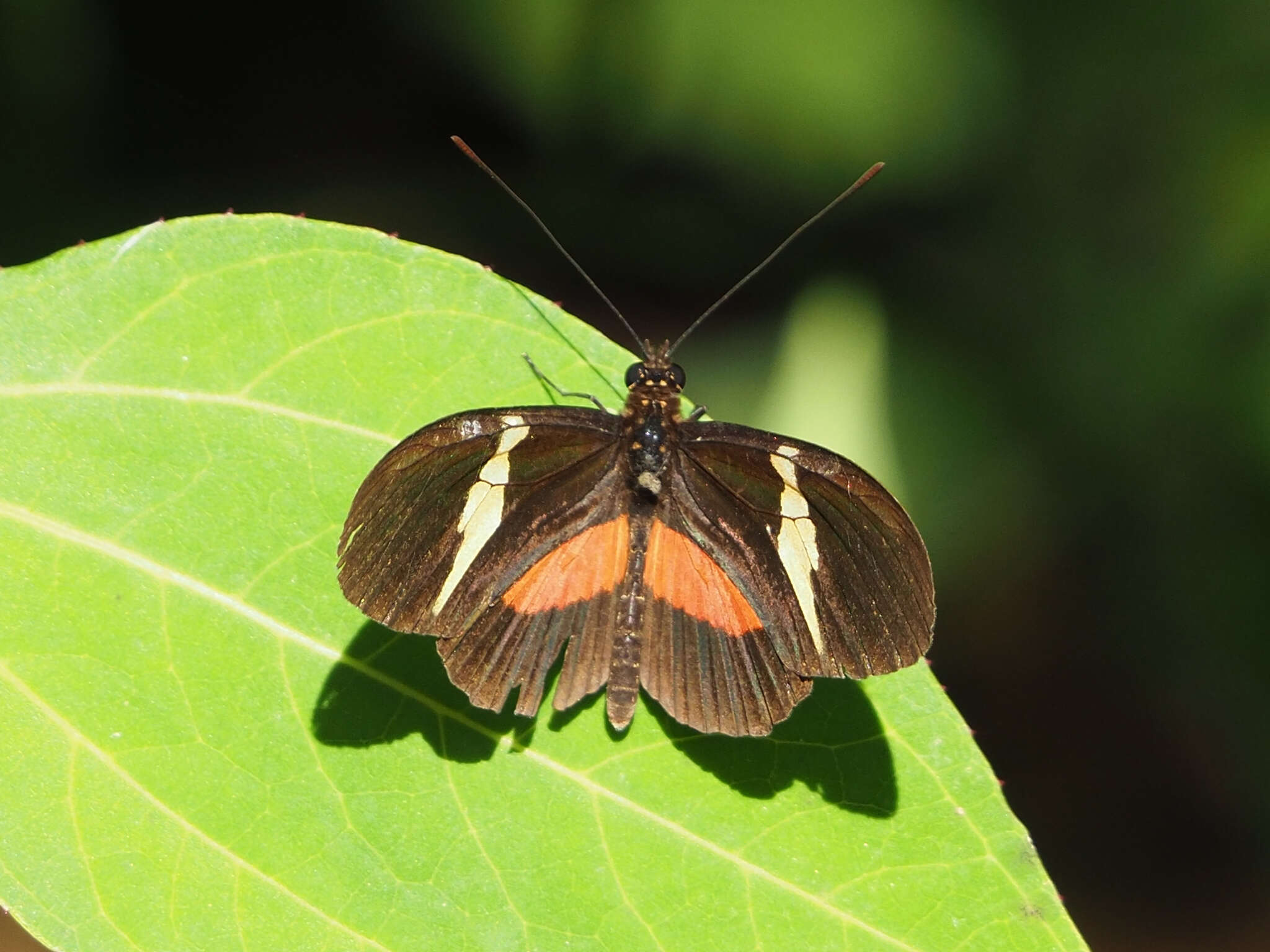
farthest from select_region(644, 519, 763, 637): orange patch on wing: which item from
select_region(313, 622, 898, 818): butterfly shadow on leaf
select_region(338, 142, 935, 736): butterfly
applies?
select_region(313, 622, 898, 818): butterfly shadow on leaf

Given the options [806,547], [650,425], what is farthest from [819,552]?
[650,425]

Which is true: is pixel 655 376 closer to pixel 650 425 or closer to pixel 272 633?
pixel 650 425

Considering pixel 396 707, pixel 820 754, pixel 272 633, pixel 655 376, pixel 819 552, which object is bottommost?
pixel 820 754

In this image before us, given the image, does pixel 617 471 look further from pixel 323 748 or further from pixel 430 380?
pixel 323 748

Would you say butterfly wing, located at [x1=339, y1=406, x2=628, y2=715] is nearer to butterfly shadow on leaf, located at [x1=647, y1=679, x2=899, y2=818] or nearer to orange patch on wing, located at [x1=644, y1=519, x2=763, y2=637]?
orange patch on wing, located at [x1=644, y1=519, x2=763, y2=637]

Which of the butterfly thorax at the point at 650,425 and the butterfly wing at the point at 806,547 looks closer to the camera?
the butterfly wing at the point at 806,547

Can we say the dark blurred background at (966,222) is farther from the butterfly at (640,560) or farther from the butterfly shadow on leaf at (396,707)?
the butterfly shadow on leaf at (396,707)

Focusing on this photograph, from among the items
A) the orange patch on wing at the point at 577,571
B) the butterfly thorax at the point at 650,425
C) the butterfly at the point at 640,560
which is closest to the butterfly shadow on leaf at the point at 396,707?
the butterfly at the point at 640,560
